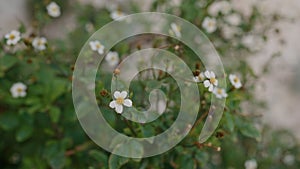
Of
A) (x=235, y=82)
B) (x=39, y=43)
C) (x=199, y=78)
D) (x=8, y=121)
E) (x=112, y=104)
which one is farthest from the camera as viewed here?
(x=8, y=121)

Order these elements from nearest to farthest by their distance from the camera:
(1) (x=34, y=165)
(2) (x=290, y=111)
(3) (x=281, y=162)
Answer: (1) (x=34, y=165)
(3) (x=281, y=162)
(2) (x=290, y=111)

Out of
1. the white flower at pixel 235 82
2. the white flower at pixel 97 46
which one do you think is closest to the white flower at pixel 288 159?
the white flower at pixel 235 82

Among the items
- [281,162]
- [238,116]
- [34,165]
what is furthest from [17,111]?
[281,162]

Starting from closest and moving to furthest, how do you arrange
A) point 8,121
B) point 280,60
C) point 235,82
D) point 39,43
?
point 235,82
point 39,43
point 8,121
point 280,60

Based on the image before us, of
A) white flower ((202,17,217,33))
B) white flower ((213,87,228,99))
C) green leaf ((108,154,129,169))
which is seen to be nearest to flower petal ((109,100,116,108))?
green leaf ((108,154,129,169))

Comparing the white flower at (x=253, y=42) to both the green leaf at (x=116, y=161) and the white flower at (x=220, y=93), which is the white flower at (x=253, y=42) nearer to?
the white flower at (x=220, y=93)

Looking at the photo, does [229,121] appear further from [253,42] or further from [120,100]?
[253,42]

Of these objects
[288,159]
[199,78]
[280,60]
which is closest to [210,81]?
[199,78]

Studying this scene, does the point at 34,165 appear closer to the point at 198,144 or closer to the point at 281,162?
the point at 198,144
